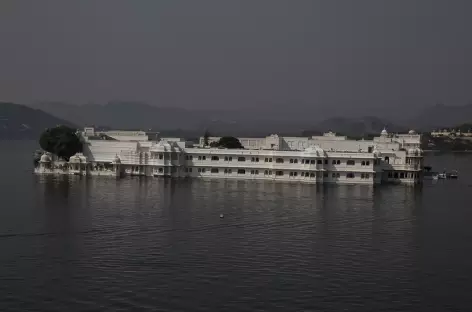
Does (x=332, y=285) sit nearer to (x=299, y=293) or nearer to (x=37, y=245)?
(x=299, y=293)

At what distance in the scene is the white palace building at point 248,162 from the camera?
50062mm

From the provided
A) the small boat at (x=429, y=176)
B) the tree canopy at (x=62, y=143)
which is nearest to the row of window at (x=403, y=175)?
the small boat at (x=429, y=176)

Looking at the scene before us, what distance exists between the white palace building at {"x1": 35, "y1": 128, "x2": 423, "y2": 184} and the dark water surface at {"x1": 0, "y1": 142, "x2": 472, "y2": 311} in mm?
8554

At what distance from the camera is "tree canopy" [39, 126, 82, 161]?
54812mm

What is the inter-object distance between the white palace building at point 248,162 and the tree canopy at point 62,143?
0.69 metres

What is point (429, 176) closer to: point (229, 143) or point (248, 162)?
point (248, 162)

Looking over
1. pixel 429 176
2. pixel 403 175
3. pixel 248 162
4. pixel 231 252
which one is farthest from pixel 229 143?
pixel 231 252

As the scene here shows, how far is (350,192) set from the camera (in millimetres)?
44500

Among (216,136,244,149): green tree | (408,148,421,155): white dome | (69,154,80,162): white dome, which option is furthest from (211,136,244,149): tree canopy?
(408,148,421,155): white dome

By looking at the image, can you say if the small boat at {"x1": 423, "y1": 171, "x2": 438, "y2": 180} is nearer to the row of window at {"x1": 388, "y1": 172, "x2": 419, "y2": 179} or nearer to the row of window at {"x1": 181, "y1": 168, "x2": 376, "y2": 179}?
the row of window at {"x1": 388, "y1": 172, "x2": 419, "y2": 179}

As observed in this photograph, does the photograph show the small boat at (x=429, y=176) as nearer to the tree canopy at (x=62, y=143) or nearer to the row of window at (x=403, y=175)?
the row of window at (x=403, y=175)

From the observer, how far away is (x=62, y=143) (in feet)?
180

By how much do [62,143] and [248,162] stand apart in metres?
15.0

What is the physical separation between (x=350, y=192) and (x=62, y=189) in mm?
18295
